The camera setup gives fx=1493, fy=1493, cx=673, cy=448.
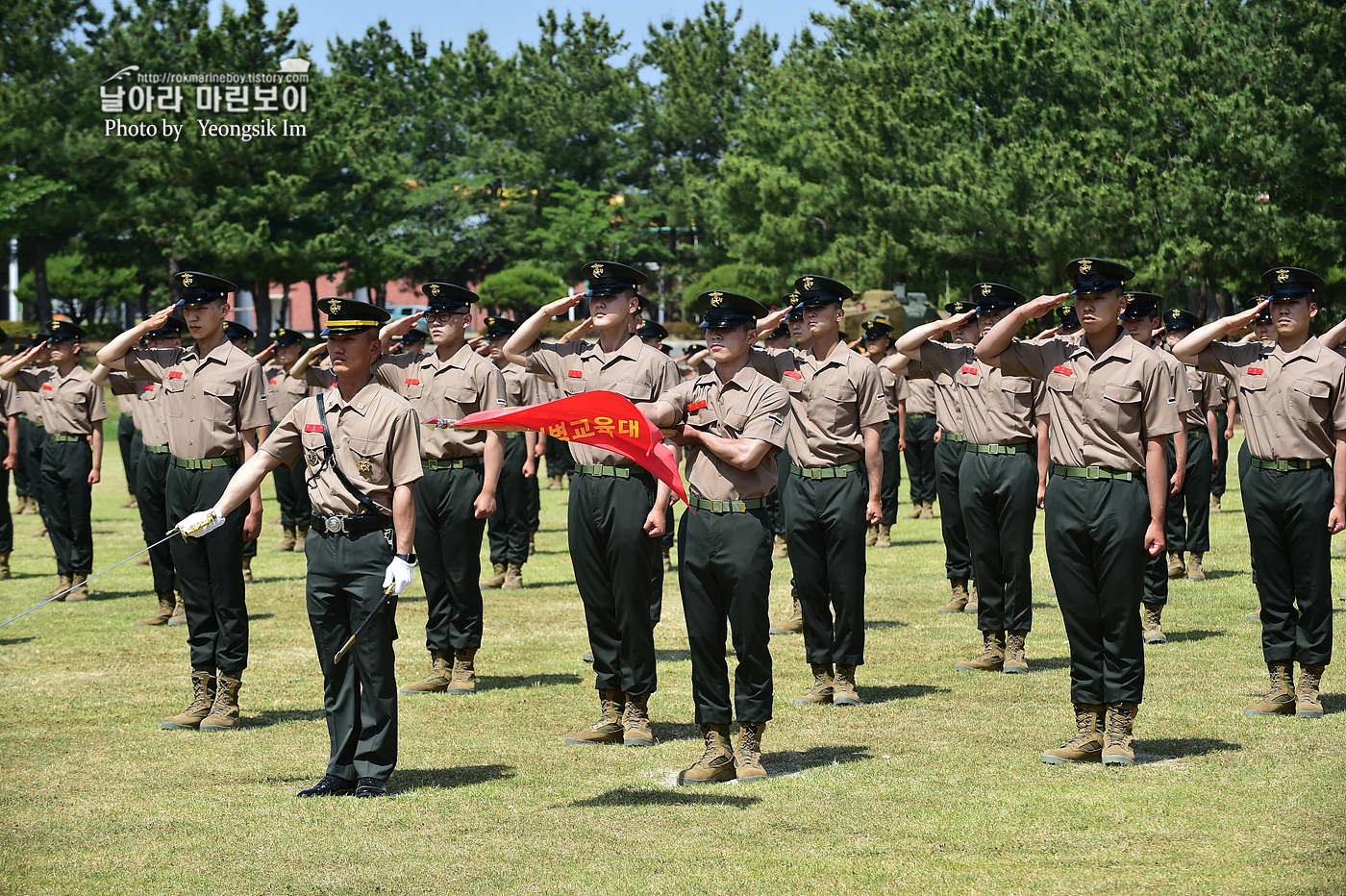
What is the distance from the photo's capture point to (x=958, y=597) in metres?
13.6

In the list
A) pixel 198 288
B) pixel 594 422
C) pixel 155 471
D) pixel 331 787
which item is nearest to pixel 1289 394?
pixel 594 422

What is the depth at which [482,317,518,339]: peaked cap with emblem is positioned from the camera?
1590 centimetres

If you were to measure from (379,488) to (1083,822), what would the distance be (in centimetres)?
379

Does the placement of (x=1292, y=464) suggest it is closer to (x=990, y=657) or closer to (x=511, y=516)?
(x=990, y=657)

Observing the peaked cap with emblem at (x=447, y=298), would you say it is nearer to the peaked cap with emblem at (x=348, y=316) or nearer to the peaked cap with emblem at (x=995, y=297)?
the peaked cap with emblem at (x=348, y=316)

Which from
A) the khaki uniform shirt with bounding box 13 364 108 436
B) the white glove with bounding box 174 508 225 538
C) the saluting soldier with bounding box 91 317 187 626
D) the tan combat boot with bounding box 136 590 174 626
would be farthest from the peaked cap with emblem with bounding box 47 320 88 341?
the white glove with bounding box 174 508 225 538

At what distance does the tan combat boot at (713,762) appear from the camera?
25.3ft

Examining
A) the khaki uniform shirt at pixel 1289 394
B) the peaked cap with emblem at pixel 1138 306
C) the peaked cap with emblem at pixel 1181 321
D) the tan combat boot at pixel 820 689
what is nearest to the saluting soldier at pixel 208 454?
the tan combat boot at pixel 820 689

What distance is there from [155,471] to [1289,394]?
852 centimetres

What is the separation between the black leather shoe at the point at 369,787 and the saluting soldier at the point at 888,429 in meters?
9.90

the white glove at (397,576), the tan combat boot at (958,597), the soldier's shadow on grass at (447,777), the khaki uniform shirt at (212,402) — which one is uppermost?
the khaki uniform shirt at (212,402)

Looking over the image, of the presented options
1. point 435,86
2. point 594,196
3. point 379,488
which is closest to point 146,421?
point 379,488

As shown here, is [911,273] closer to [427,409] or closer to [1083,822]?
[427,409]

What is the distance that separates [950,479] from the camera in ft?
44.9
